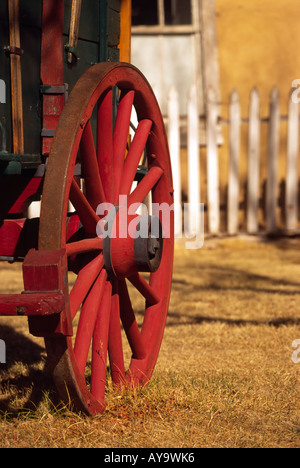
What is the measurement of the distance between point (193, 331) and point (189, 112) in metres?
3.53

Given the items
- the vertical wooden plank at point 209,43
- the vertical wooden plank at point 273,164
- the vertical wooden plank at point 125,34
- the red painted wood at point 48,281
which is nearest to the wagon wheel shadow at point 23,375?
the red painted wood at point 48,281

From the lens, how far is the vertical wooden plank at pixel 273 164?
7.16 m

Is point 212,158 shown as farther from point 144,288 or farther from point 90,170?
point 90,170

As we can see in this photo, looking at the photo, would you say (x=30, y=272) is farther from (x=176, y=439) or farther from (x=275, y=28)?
(x=275, y=28)

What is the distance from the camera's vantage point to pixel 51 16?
2428 millimetres

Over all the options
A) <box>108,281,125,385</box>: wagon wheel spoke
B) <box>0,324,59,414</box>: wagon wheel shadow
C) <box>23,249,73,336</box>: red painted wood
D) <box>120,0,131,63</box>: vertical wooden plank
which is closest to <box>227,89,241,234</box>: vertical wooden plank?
<box>0,324,59,414</box>: wagon wheel shadow

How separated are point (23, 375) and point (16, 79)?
1497 mm

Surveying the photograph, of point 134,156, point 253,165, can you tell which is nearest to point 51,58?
point 134,156

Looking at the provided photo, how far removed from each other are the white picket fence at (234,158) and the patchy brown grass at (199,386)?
6.52 feet

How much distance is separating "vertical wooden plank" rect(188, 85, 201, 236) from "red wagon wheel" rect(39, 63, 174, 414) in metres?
4.10

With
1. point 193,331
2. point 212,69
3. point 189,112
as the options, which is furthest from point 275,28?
point 193,331

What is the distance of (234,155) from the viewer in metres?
7.26

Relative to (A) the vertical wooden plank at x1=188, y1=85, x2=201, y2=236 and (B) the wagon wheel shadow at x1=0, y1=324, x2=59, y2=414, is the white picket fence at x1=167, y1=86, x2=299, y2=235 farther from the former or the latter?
(B) the wagon wheel shadow at x1=0, y1=324, x2=59, y2=414

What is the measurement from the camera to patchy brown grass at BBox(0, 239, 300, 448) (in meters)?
2.37
